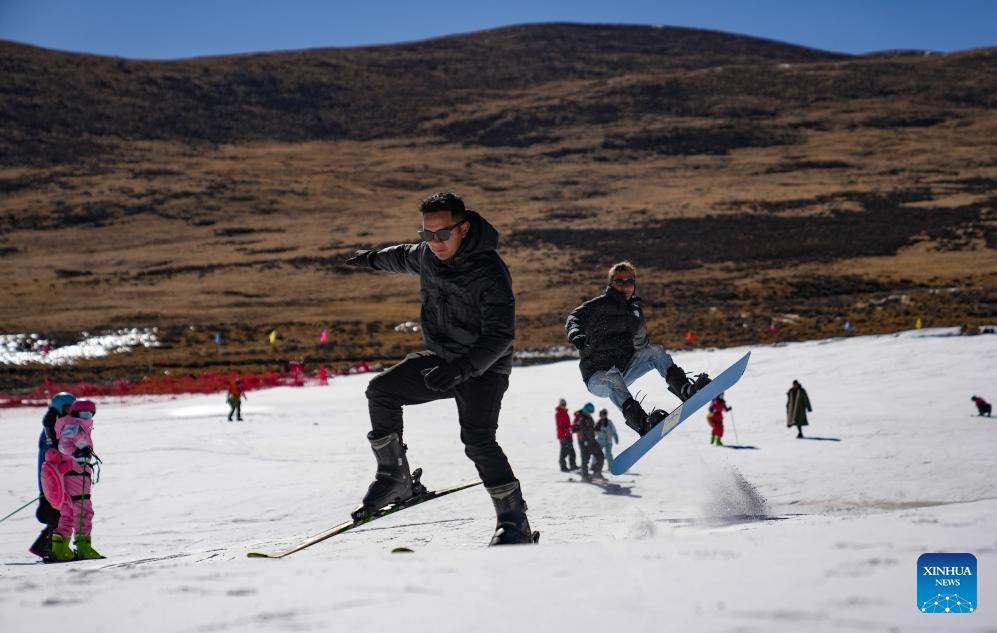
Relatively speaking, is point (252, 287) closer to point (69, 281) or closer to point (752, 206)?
point (69, 281)

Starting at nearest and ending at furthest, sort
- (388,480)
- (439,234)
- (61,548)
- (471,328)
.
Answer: (439,234) → (471,328) → (388,480) → (61,548)

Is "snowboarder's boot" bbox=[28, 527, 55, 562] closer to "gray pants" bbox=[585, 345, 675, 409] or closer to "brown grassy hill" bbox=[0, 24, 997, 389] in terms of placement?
"gray pants" bbox=[585, 345, 675, 409]

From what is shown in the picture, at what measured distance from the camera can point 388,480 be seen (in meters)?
5.65

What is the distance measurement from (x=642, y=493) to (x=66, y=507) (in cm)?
646

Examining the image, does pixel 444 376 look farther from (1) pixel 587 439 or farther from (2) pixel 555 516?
(1) pixel 587 439

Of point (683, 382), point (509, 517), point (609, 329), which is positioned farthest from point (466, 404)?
point (683, 382)

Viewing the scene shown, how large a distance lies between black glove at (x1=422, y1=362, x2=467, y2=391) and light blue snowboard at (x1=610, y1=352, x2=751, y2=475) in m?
2.54

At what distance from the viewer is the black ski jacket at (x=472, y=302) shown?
4.93m

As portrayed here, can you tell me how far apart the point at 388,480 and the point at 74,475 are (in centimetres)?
297

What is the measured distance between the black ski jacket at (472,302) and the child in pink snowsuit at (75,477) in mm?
3363

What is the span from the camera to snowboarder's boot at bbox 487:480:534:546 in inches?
203

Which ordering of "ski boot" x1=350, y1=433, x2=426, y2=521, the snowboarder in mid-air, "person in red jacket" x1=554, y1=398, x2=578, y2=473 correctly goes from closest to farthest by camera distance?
"ski boot" x1=350, y1=433, x2=426, y2=521, the snowboarder in mid-air, "person in red jacket" x1=554, y1=398, x2=578, y2=473

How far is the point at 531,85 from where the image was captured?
5241 inches

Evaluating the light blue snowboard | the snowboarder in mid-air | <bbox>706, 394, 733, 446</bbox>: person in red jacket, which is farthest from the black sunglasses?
<bbox>706, 394, 733, 446</bbox>: person in red jacket
